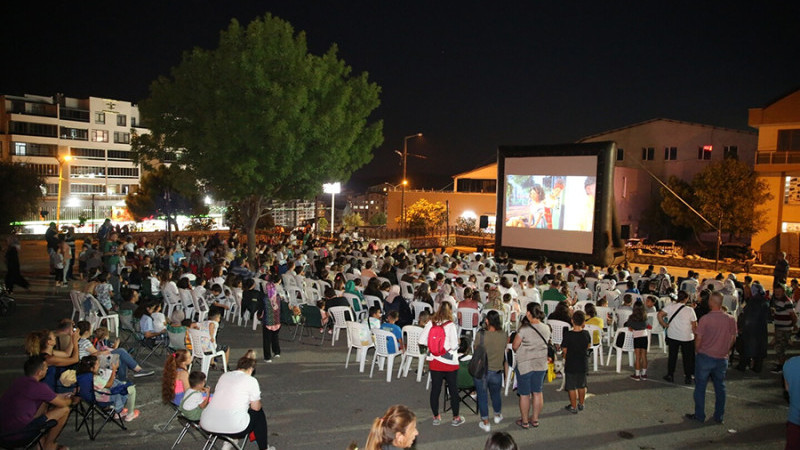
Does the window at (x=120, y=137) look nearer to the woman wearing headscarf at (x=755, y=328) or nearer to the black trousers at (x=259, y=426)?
the black trousers at (x=259, y=426)

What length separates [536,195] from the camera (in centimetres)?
2392

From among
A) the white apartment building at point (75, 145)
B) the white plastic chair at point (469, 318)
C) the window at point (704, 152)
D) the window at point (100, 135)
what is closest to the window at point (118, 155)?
the white apartment building at point (75, 145)

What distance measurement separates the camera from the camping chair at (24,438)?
4941mm

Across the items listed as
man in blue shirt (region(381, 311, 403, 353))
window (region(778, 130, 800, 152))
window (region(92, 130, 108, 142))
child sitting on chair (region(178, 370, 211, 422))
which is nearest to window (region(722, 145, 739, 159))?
window (region(778, 130, 800, 152))

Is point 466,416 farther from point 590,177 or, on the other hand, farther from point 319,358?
point 590,177

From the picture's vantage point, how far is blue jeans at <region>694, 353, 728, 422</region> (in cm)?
671

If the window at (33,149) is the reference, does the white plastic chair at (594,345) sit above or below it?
below

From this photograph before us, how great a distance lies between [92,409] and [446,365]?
3995mm

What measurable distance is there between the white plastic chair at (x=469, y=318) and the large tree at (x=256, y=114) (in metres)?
7.77

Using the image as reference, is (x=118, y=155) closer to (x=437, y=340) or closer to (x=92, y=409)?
(x=92, y=409)

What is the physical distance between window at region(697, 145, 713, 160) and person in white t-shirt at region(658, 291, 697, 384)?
1317 inches

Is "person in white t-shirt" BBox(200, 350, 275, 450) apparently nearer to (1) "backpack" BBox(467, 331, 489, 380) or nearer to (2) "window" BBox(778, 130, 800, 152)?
(1) "backpack" BBox(467, 331, 489, 380)

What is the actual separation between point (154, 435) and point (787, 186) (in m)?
31.9

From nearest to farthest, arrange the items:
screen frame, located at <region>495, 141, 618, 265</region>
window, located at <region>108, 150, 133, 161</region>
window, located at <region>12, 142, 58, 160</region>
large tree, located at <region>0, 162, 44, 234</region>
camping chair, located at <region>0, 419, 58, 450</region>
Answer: camping chair, located at <region>0, 419, 58, 450</region> → screen frame, located at <region>495, 141, 618, 265</region> → large tree, located at <region>0, 162, 44, 234</region> → window, located at <region>12, 142, 58, 160</region> → window, located at <region>108, 150, 133, 161</region>
